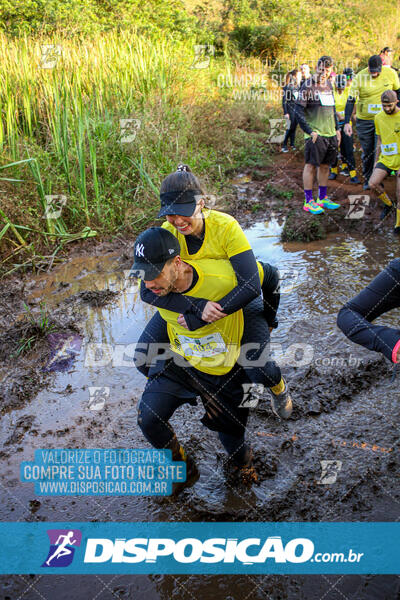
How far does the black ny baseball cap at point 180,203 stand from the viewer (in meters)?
2.76

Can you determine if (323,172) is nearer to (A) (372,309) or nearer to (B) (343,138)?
(B) (343,138)

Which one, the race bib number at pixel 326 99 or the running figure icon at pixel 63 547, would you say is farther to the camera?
the race bib number at pixel 326 99

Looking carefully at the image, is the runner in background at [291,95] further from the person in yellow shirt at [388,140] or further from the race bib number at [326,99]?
the person in yellow shirt at [388,140]

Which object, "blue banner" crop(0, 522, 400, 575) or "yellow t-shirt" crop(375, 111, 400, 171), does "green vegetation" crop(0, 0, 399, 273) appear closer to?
"yellow t-shirt" crop(375, 111, 400, 171)

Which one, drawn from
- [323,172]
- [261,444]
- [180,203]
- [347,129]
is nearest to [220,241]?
[180,203]

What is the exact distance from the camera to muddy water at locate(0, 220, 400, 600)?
8.70 feet

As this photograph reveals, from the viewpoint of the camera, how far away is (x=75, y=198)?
7055 millimetres

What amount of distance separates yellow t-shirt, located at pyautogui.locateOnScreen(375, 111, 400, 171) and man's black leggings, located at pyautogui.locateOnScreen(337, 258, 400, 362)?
494 centimetres

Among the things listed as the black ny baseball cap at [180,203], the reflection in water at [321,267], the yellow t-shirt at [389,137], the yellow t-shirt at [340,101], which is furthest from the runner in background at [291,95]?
the black ny baseball cap at [180,203]

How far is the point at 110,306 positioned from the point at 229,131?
7414mm

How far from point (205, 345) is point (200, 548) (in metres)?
1.20

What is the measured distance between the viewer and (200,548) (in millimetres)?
2840

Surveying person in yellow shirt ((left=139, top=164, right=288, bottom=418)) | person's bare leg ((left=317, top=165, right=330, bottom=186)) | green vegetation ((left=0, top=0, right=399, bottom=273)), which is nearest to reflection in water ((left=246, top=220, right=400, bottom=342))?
person's bare leg ((left=317, top=165, right=330, bottom=186))

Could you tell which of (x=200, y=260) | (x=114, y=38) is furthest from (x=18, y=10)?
(x=200, y=260)
